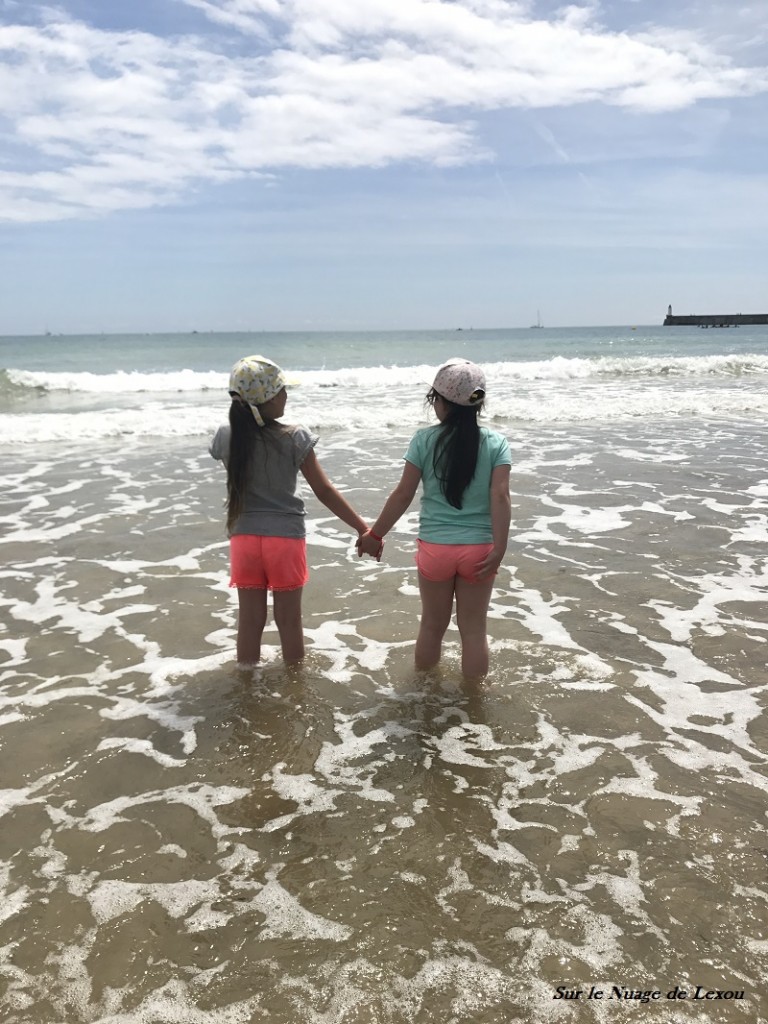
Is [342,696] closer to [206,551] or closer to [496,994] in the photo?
[496,994]

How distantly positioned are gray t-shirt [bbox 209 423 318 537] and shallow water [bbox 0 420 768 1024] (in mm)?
949

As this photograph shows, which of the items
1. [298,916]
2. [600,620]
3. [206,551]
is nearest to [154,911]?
[298,916]

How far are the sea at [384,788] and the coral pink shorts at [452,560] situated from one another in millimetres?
732

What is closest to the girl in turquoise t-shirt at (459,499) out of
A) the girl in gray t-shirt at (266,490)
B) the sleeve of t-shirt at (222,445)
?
the girl in gray t-shirt at (266,490)

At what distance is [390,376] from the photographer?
28500 millimetres

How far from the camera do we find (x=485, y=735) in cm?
381

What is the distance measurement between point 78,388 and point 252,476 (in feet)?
81.4

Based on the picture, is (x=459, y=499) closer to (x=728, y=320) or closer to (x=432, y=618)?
(x=432, y=618)

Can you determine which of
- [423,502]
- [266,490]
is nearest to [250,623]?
[266,490]

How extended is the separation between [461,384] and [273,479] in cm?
118

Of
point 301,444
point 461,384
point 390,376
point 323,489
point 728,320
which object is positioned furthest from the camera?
point 728,320

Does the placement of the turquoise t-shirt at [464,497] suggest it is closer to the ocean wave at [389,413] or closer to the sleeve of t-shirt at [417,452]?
the sleeve of t-shirt at [417,452]

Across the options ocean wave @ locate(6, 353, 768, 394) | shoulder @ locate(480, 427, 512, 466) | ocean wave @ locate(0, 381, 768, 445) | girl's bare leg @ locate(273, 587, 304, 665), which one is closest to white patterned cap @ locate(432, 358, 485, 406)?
shoulder @ locate(480, 427, 512, 466)

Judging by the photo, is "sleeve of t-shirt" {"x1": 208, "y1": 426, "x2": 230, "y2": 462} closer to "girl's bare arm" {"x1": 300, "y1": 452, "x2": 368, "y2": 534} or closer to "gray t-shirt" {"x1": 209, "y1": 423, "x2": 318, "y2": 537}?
Answer: "gray t-shirt" {"x1": 209, "y1": 423, "x2": 318, "y2": 537}
